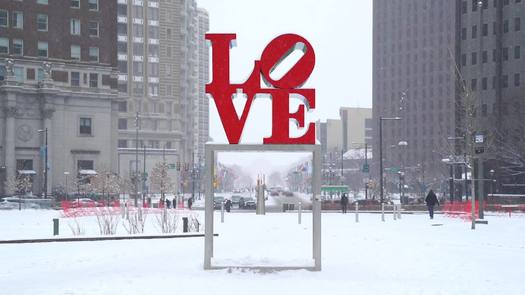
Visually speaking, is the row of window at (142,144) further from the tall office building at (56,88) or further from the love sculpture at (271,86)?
the love sculpture at (271,86)

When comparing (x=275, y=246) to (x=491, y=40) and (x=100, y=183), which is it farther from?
(x=491, y=40)

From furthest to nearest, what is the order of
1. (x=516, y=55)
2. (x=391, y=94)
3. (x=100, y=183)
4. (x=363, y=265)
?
(x=391, y=94) → (x=516, y=55) → (x=100, y=183) → (x=363, y=265)

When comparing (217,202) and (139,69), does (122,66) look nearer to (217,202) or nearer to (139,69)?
(139,69)

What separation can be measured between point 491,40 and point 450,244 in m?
58.5

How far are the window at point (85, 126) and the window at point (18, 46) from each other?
10.1 m

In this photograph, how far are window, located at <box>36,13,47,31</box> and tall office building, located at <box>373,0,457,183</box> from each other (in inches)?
3770

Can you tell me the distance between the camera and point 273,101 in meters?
14.5

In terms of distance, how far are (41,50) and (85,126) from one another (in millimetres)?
9947

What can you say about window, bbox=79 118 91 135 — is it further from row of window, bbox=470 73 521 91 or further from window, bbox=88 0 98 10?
row of window, bbox=470 73 521 91

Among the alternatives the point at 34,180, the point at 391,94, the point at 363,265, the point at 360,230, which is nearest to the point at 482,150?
the point at 360,230

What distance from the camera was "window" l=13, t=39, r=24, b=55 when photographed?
222ft

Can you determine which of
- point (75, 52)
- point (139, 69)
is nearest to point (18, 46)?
point (75, 52)

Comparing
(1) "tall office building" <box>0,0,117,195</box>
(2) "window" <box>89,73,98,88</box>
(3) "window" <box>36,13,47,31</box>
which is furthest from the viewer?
(2) "window" <box>89,73,98,88</box>

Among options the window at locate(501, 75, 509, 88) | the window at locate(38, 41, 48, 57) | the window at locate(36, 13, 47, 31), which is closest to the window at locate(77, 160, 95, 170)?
the window at locate(38, 41, 48, 57)
